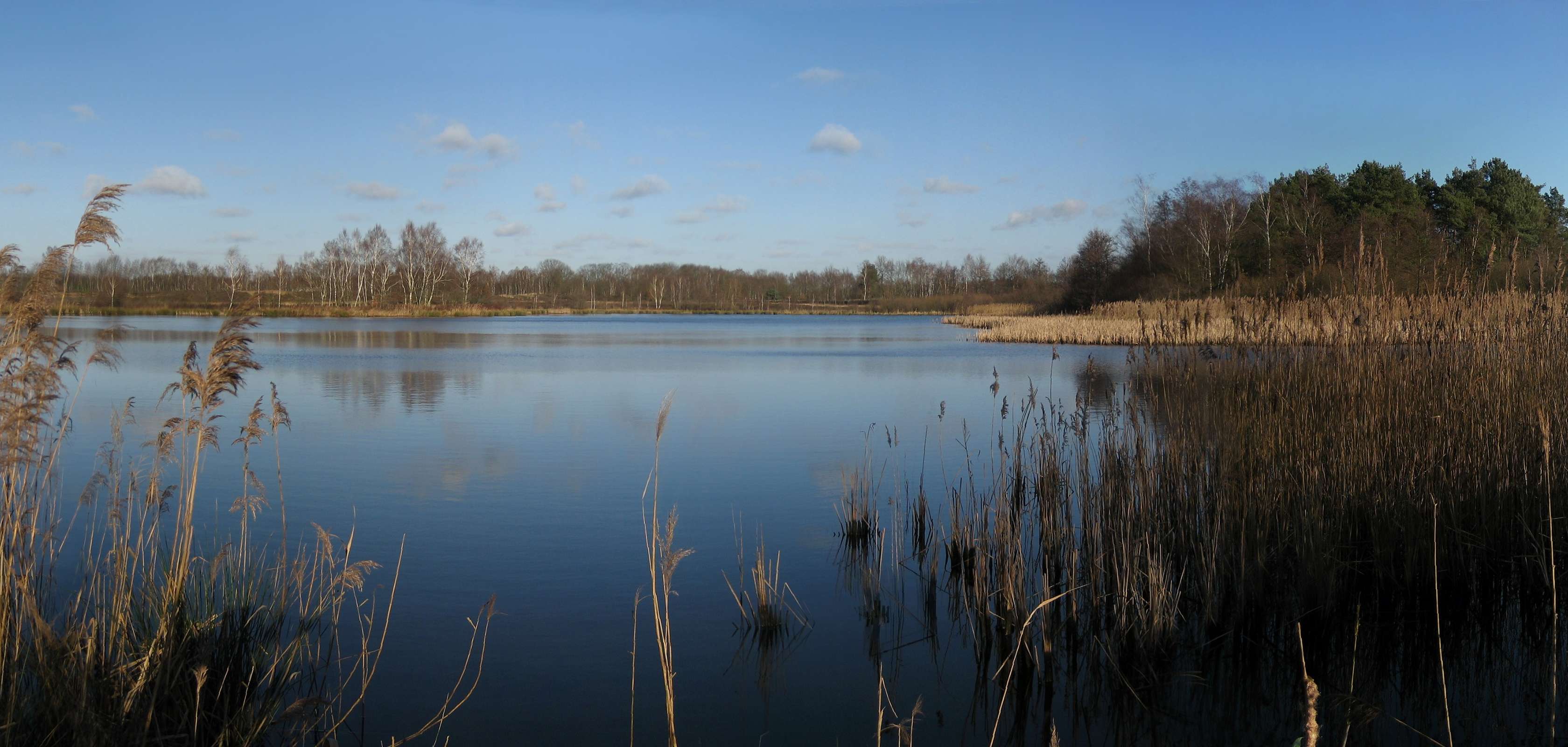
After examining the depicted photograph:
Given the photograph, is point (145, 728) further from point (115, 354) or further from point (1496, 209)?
point (1496, 209)

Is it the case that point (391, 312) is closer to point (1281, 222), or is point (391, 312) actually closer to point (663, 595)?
point (1281, 222)

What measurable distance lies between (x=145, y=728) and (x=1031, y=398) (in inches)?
161

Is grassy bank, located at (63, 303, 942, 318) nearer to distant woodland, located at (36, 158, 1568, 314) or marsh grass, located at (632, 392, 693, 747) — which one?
distant woodland, located at (36, 158, 1568, 314)

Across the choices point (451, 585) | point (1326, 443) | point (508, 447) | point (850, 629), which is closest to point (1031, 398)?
point (1326, 443)

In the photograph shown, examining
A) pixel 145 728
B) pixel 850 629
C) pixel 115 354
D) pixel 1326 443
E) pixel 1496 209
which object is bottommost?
pixel 850 629

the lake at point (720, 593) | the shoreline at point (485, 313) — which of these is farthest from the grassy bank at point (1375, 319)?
the shoreline at point (485, 313)

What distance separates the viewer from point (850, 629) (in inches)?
156

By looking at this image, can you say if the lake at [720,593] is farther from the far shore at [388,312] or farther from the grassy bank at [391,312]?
the grassy bank at [391,312]

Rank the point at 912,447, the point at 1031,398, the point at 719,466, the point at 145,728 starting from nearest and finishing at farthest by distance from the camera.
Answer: the point at 145,728
the point at 1031,398
the point at 719,466
the point at 912,447

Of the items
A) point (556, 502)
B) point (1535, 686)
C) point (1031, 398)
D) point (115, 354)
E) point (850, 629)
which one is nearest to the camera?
point (1535, 686)

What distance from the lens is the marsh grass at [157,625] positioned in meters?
2.48

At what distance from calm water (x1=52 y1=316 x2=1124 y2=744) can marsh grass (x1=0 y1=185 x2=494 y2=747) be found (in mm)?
253

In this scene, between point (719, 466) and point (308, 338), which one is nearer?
point (719, 466)

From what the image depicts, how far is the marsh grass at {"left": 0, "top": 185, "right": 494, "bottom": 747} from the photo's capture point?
8.13 feet
